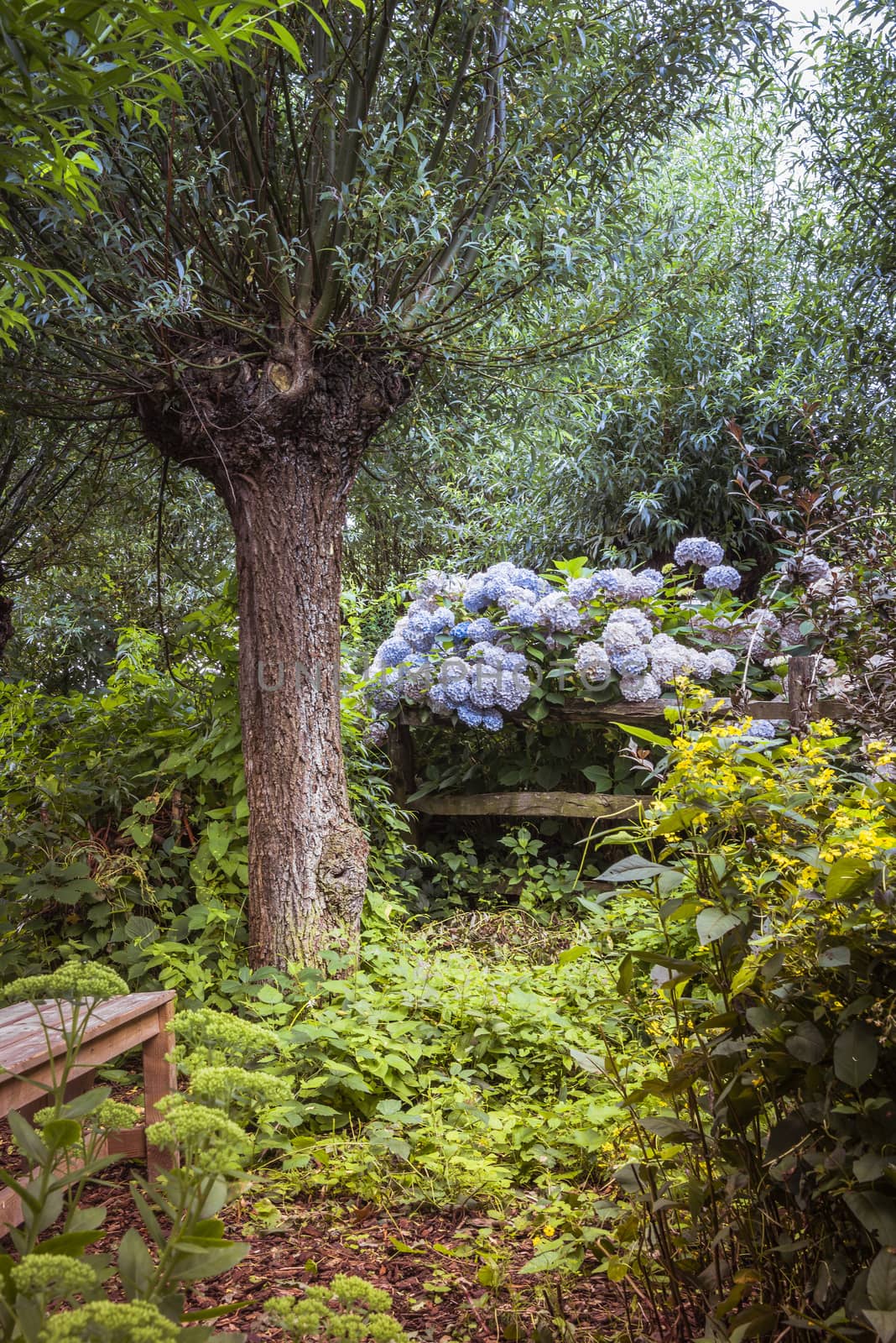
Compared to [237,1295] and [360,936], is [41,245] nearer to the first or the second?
[360,936]

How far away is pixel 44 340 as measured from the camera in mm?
3609

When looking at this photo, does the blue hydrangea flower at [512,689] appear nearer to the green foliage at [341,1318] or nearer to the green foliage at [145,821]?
the green foliage at [145,821]

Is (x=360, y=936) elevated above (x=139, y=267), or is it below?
below

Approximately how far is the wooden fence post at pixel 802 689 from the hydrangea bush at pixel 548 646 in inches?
40.9

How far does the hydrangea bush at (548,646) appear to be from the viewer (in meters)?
4.68

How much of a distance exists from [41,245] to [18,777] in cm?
205

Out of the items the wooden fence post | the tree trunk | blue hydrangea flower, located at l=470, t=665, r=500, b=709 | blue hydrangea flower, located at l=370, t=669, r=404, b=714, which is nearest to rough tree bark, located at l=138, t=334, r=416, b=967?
the tree trunk

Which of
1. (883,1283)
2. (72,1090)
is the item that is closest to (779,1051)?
(883,1283)

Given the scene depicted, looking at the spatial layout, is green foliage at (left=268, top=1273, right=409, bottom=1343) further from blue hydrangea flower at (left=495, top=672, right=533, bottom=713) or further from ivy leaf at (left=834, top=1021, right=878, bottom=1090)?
blue hydrangea flower at (left=495, top=672, right=533, bottom=713)

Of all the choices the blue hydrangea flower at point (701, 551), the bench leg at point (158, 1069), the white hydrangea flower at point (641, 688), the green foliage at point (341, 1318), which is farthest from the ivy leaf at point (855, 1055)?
the blue hydrangea flower at point (701, 551)

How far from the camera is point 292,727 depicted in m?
3.37

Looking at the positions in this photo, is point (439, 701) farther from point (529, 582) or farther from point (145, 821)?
point (145, 821)

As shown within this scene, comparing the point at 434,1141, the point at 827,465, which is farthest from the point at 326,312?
the point at 827,465

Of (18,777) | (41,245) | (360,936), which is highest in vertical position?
(41,245)
